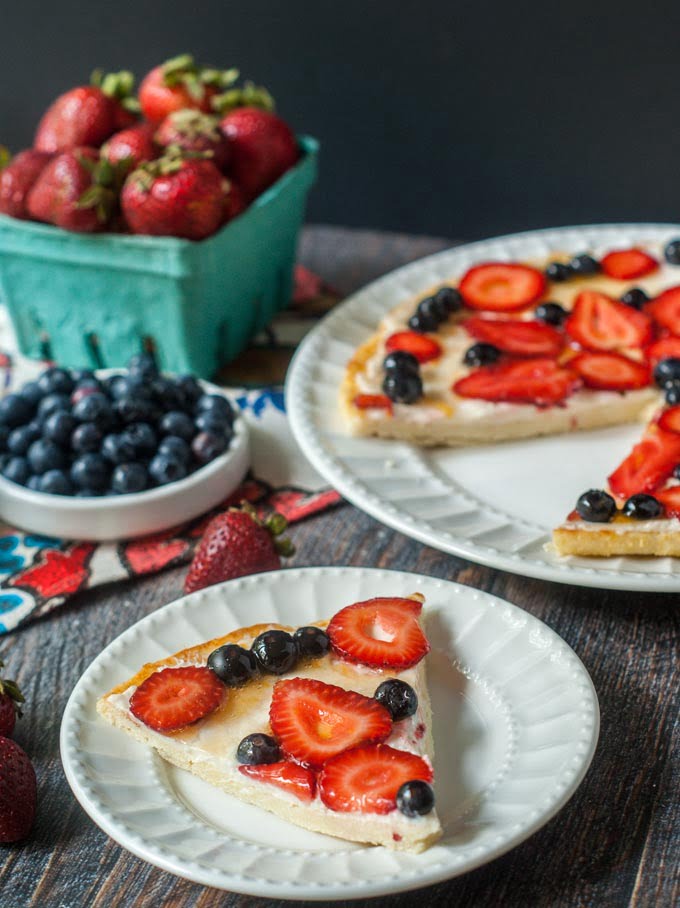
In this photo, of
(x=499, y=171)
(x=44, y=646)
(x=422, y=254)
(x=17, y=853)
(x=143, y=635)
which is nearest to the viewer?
(x=17, y=853)

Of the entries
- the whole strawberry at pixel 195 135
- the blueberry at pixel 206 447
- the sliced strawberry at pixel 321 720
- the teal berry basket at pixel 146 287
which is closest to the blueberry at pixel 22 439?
the blueberry at pixel 206 447

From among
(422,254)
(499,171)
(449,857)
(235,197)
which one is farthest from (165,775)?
(499,171)

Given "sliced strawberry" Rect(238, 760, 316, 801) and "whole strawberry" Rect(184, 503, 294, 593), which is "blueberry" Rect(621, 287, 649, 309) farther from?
"sliced strawberry" Rect(238, 760, 316, 801)

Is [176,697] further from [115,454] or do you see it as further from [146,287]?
[146,287]

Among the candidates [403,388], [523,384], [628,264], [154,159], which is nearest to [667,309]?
[628,264]

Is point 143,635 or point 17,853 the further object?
point 143,635

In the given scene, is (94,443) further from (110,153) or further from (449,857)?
(449,857)
